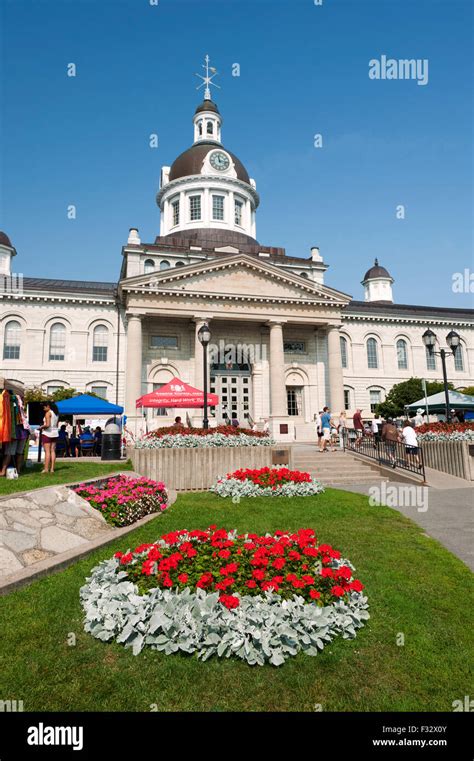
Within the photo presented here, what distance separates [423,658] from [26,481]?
334 inches

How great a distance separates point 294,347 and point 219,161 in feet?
77.3

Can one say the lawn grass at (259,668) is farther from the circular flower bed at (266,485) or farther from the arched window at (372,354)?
the arched window at (372,354)

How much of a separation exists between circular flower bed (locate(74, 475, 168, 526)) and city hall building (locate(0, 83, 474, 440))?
20.0 m

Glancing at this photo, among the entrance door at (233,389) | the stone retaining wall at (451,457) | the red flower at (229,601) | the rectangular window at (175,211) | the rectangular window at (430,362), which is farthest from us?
the rectangular window at (175,211)

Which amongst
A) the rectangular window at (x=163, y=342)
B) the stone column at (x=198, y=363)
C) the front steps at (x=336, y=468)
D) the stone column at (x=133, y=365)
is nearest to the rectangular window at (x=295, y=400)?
the stone column at (x=198, y=363)

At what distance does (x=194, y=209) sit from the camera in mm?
46406

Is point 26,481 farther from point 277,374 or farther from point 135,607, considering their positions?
point 277,374

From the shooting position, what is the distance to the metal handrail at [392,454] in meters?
15.4

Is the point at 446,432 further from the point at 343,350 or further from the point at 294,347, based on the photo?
the point at 343,350

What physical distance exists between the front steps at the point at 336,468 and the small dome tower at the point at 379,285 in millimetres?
48638
